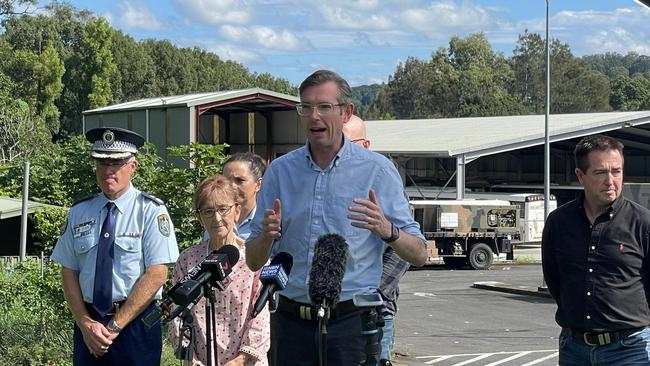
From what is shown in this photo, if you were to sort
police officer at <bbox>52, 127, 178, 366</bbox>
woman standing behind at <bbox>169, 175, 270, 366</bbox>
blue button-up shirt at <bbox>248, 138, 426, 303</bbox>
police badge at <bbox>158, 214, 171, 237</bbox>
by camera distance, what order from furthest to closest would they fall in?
police badge at <bbox>158, 214, 171, 237</bbox>, police officer at <bbox>52, 127, 178, 366</bbox>, woman standing behind at <bbox>169, 175, 270, 366</bbox>, blue button-up shirt at <bbox>248, 138, 426, 303</bbox>

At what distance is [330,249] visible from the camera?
149 inches

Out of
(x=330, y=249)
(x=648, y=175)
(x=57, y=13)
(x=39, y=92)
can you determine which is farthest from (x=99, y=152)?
(x=57, y=13)

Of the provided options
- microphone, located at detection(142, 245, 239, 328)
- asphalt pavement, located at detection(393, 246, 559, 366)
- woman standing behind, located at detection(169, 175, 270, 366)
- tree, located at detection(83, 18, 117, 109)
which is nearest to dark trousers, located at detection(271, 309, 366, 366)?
microphone, located at detection(142, 245, 239, 328)

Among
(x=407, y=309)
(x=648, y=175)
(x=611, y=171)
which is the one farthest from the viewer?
(x=648, y=175)

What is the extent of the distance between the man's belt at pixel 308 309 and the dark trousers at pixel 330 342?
13 mm

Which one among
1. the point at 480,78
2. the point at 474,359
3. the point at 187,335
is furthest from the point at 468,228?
the point at 480,78

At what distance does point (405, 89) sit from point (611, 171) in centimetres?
10674

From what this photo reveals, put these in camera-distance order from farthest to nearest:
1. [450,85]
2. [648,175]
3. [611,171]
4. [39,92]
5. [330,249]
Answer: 1. [450,85]
2. [39,92]
3. [648,175]
4. [611,171]
5. [330,249]

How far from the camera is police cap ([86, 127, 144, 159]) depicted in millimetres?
5289

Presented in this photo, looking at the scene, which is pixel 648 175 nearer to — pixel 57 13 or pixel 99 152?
pixel 57 13

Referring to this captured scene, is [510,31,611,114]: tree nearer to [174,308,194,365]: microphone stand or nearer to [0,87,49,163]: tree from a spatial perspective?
[0,87,49,163]: tree

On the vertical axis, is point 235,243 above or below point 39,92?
below

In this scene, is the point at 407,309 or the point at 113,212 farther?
the point at 407,309

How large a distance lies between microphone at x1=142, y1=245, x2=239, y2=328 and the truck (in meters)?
32.1
